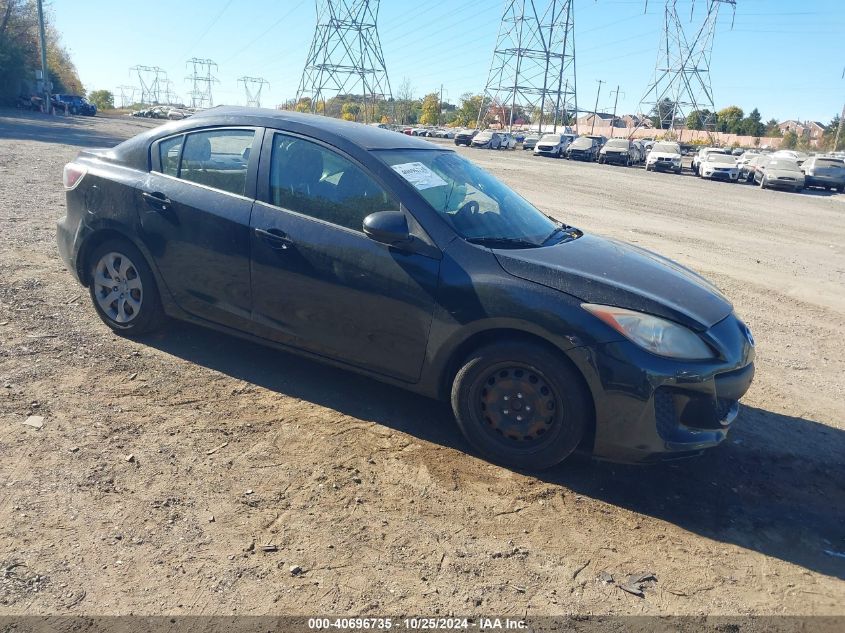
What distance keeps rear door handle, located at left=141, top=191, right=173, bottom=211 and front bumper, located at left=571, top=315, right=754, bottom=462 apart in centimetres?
292

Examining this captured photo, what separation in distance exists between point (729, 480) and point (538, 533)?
4.43 feet

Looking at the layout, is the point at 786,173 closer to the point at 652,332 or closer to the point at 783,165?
the point at 783,165

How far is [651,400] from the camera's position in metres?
3.34

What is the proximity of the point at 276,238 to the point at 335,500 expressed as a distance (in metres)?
1.69

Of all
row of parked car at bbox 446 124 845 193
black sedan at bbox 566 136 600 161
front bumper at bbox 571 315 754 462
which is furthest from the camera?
black sedan at bbox 566 136 600 161

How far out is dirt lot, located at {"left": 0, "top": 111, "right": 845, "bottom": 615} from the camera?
268cm

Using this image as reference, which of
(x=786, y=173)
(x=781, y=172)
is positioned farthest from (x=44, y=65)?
(x=786, y=173)

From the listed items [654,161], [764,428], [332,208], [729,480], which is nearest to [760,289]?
[764,428]

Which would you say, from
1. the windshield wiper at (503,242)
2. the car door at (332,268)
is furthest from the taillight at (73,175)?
the windshield wiper at (503,242)

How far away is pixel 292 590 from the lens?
104 inches

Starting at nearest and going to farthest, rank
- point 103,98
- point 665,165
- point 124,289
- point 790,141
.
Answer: point 124,289, point 665,165, point 790,141, point 103,98

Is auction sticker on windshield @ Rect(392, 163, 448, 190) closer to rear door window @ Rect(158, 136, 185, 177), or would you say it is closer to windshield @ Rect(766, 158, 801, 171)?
rear door window @ Rect(158, 136, 185, 177)

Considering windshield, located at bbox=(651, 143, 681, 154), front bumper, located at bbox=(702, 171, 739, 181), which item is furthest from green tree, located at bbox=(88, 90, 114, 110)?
front bumper, located at bbox=(702, 171, 739, 181)

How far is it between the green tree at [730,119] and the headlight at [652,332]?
102 metres
